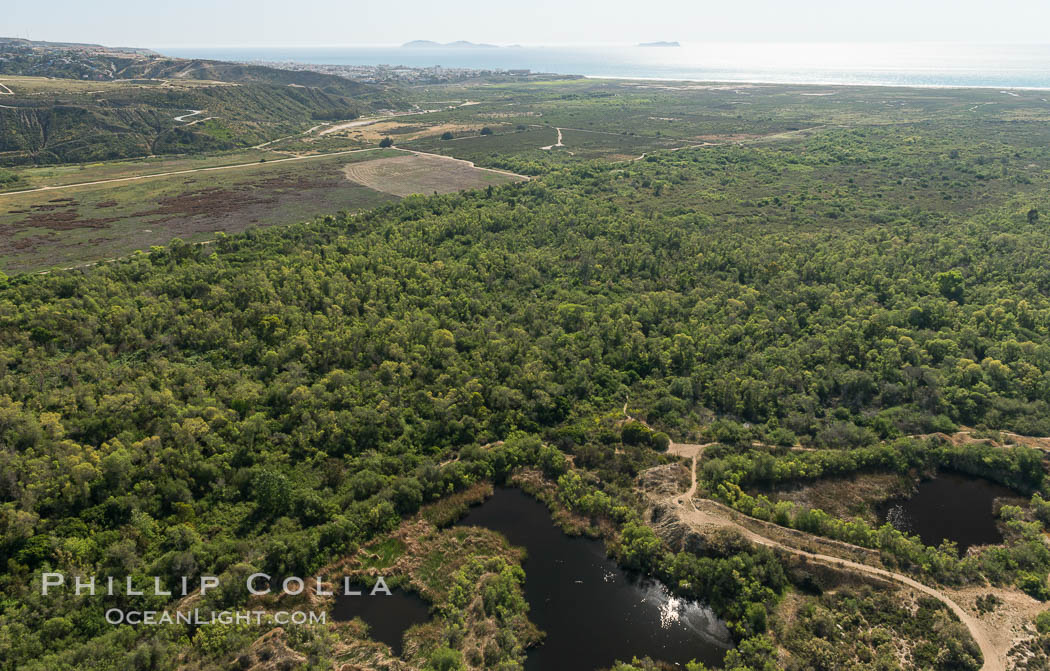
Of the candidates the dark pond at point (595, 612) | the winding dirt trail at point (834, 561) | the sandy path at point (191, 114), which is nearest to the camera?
the winding dirt trail at point (834, 561)

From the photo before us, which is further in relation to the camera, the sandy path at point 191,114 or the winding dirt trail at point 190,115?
the sandy path at point 191,114

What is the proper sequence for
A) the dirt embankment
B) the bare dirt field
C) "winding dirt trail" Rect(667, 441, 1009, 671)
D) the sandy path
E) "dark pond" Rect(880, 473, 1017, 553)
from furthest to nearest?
the sandy path, the bare dirt field, "dark pond" Rect(880, 473, 1017, 553), the dirt embankment, "winding dirt trail" Rect(667, 441, 1009, 671)

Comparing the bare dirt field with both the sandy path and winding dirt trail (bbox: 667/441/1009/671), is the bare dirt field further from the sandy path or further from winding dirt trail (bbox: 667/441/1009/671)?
winding dirt trail (bbox: 667/441/1009/671)

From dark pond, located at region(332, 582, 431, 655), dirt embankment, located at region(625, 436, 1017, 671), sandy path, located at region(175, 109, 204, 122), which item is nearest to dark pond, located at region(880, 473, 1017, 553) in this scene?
dirt embankment, located at region(625, 436, 1017, 671)

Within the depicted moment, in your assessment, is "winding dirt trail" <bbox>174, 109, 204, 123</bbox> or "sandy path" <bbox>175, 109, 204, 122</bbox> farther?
"sandy path" <bbox>175, 109, 204, 122</bbox>

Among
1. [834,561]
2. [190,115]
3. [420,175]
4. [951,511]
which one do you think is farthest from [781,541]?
[190,115]

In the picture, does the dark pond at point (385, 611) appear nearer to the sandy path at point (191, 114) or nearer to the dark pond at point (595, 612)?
the dark pond at point (595, 612)

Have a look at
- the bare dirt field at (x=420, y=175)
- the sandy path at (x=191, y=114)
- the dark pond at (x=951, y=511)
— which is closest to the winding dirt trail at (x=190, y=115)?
the sandy path at (x=191, y=114)
